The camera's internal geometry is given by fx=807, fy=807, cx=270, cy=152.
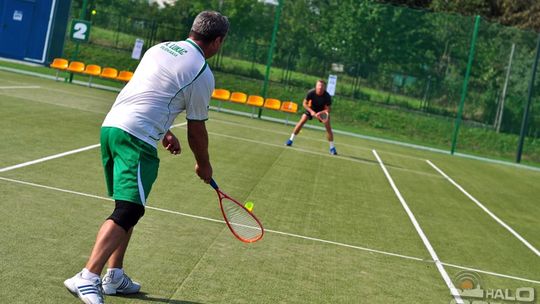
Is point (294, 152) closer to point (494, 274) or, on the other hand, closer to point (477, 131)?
point (494, 274)

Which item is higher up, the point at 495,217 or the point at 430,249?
the point at 495,217

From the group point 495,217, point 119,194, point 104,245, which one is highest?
point 119,194

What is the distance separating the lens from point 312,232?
926cm

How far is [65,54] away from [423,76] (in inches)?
537

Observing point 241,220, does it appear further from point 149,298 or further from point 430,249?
point 430,249

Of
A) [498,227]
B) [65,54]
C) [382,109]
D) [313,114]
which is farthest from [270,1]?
[498,227]

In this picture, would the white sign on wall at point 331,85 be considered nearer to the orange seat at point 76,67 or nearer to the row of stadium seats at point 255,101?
the row of stadium seats at point 255,101

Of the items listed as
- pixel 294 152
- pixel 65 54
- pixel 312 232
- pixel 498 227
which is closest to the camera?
pixel 312 232

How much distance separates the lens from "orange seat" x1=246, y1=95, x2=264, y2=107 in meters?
27.2

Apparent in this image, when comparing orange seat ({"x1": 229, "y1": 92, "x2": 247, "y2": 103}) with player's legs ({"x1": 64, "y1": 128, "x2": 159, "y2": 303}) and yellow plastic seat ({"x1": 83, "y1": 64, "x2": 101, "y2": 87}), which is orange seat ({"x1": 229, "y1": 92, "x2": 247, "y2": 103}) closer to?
yellow plastic seat ({"x1": 83, "y1": 64, "x2": 101, "y2": 87})

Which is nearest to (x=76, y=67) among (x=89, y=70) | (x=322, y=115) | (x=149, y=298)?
(x=89, y=70)

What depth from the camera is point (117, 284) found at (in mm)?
5594

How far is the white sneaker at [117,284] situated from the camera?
5555mm

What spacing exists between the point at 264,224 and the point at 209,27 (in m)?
4.45
